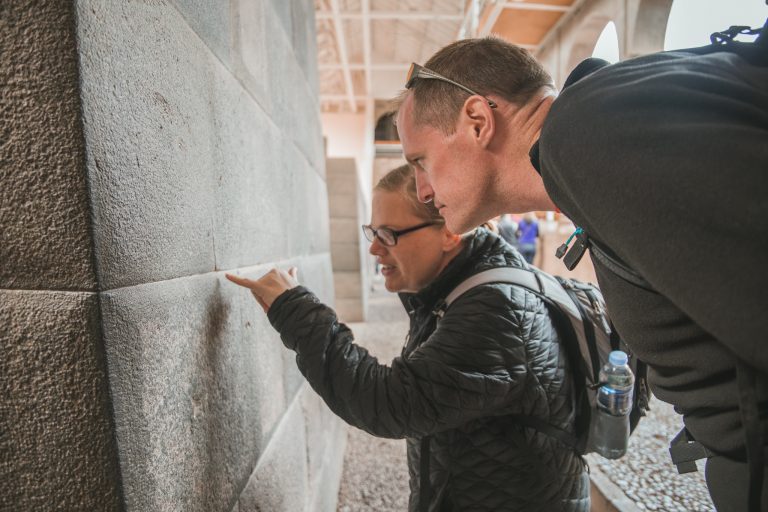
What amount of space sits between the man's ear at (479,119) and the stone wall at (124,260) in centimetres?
71

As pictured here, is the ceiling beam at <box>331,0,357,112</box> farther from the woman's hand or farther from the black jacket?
the black jacket

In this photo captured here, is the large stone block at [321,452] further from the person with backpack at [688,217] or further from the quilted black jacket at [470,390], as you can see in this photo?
the person with backpack at [688,217]

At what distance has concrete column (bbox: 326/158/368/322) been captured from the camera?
735 cm

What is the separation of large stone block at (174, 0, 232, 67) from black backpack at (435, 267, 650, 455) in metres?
1.05

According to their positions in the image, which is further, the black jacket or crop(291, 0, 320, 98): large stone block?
crop(291, 0, 320, 98): large stone block

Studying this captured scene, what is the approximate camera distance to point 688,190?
51 centimetres

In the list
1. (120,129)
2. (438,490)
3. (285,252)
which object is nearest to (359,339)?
(285,252)

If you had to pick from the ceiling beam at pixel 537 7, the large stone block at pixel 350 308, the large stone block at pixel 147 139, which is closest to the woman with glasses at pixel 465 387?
the large stone block at pixel 147 139

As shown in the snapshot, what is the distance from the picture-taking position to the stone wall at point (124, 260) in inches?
24.3

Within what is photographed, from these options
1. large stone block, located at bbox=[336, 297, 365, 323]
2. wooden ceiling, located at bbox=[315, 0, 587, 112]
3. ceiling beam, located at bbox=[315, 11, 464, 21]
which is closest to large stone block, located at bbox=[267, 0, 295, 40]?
large stone block, located at bbox=[336, 297, 365, 323]

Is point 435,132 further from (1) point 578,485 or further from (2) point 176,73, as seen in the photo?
(1) point 578,485

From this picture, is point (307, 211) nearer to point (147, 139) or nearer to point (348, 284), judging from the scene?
point (147, 139)

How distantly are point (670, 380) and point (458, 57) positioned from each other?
94cm

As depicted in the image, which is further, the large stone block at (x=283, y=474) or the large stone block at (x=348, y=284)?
the large stone block at (x=348, y=284)
